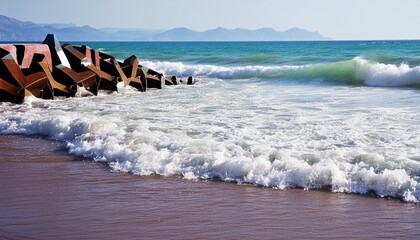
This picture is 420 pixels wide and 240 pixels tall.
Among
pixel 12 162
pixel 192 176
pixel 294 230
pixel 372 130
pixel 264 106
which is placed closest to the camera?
pixel 294 230

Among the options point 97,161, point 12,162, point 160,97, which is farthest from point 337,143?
point 160,97

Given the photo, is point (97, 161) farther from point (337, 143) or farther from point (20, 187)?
point (337, 143)

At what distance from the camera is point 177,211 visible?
483 cm

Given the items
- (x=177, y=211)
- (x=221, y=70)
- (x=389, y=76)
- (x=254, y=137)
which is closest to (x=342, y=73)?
(x=389, y=76)

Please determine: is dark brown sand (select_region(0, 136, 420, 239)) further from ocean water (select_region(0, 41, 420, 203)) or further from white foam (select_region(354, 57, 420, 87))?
white foam (select_region(354, 57, 420, 87))

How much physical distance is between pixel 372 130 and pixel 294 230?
419 cm

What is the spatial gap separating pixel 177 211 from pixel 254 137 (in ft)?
9.86

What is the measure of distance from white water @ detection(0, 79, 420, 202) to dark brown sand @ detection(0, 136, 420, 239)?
31cm

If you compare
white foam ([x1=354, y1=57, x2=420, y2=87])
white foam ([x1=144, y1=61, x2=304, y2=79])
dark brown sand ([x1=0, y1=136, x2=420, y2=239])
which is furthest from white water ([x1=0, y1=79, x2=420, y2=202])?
white foam ([x1=144, y1=61, x2=304, y2=79])

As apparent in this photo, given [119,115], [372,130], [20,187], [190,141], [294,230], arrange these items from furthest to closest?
[119,115] < [372,130] < [190,141] < [20,187] < [294,230]

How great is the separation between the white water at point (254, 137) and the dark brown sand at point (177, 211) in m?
0.31

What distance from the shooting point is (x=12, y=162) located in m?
6.82

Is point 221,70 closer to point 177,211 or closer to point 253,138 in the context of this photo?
point 253,138

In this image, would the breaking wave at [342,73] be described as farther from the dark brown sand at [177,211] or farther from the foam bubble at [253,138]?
the dark brown sand at [177,211]
